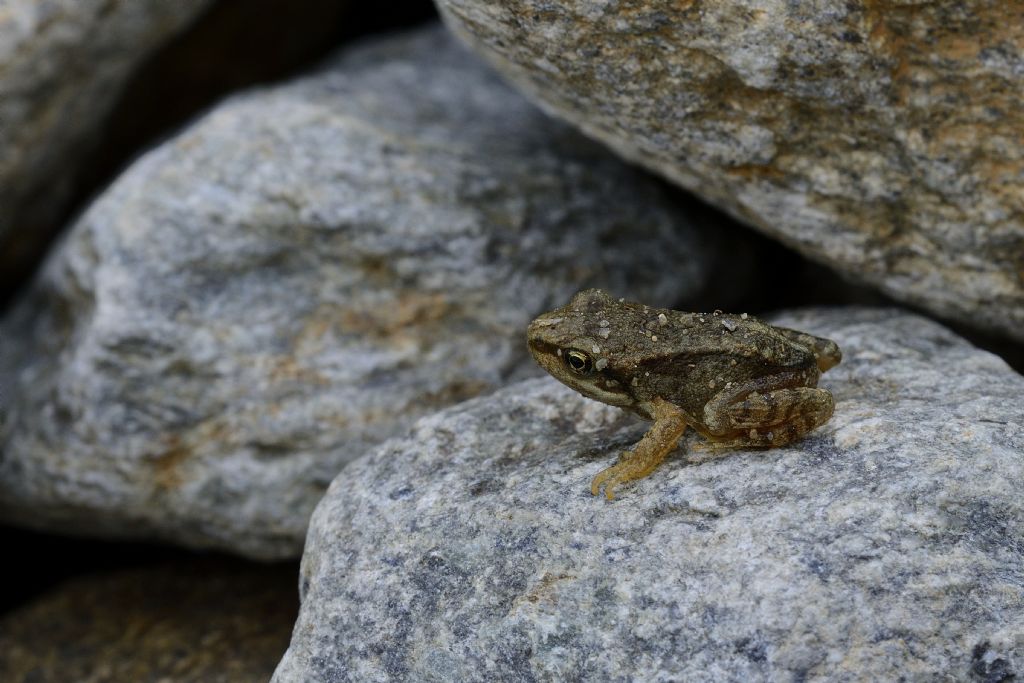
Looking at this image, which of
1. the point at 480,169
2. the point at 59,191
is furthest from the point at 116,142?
the point at 480,169

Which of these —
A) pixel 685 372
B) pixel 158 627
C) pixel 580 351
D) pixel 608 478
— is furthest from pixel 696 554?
pixel 158 627

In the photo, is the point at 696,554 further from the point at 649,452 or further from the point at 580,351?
the point at 580,351

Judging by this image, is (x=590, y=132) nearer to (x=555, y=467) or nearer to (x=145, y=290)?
(x=555, y=467)

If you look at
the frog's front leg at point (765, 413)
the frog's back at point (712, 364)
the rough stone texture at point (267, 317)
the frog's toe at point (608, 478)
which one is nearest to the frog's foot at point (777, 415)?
the frog's front leg at point (765, 413)

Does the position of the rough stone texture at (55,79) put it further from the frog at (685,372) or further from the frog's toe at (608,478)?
the frog's toe at (608,478)

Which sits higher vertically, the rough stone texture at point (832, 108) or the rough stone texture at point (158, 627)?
the rough stone texture at point (832, 108)

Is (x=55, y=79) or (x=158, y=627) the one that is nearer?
(x=158, y=627)
